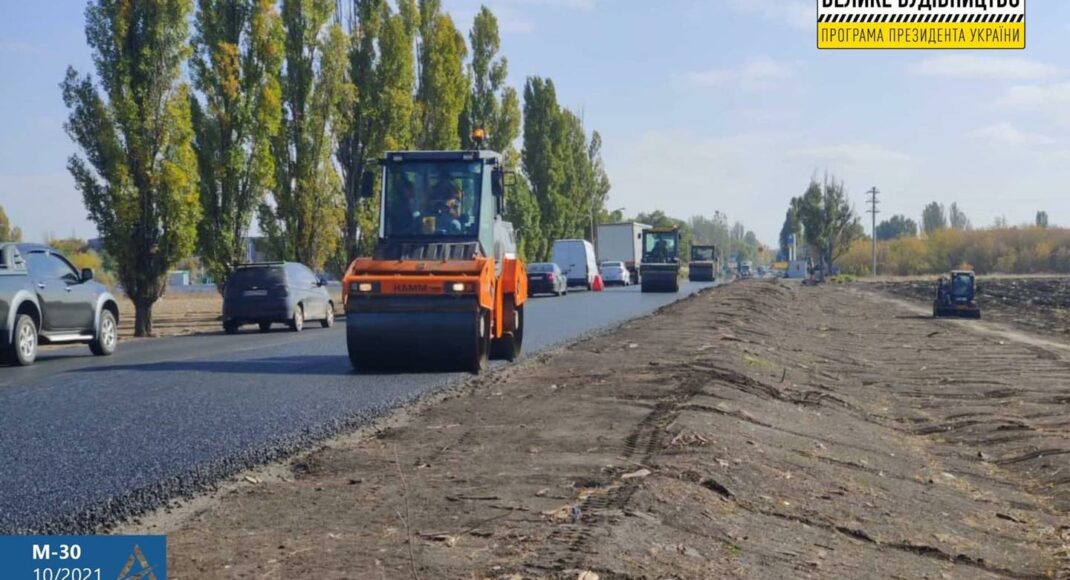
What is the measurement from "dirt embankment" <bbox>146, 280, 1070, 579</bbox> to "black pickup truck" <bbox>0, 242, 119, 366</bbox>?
7225 millimetres

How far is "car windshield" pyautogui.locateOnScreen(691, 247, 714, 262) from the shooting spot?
271 ft

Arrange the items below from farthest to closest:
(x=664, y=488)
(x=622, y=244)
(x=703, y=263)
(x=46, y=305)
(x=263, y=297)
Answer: (x=703, y=263) → (x=622, y=244) → (x=263, y=297) → (x=46, y=305) → (x=664, y=488)

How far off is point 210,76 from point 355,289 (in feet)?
68.6

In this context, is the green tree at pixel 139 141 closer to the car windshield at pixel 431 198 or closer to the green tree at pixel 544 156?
the car windshield at pixel 431 198

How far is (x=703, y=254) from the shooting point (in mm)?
83000

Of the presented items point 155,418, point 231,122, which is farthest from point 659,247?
point 155,418

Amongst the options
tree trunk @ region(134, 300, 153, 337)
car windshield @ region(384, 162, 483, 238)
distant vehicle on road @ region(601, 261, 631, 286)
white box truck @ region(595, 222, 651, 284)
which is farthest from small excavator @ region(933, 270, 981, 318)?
white box truck @ region(595, 222, 651, 284)

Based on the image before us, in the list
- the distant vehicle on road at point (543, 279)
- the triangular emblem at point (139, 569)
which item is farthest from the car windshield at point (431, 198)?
the distant vehicle on road at point (543, 279)

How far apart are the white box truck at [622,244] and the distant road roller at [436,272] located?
54.4m

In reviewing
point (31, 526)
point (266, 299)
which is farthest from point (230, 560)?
point (266, 299)

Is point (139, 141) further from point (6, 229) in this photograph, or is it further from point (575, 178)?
point (6, 229)

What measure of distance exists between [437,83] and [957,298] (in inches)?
921

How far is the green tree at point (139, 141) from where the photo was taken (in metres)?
29.7

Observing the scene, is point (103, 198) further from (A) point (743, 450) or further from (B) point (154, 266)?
(A) point (743, 450)
